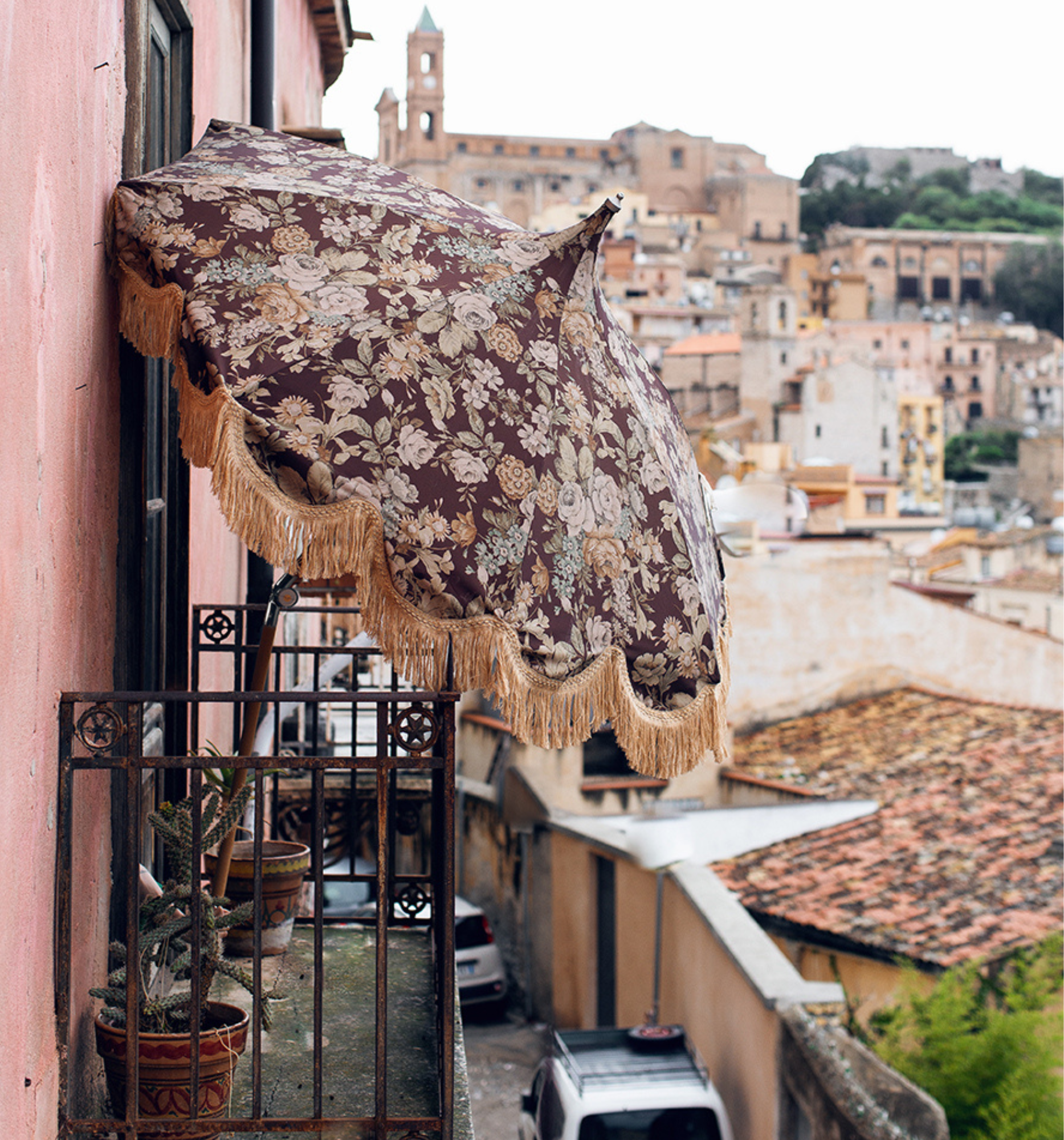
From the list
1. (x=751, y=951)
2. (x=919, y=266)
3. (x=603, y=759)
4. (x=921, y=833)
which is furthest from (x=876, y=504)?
(x=919, y=266)

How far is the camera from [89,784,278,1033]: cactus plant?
2.74 meters

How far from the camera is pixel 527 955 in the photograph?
15234 mm

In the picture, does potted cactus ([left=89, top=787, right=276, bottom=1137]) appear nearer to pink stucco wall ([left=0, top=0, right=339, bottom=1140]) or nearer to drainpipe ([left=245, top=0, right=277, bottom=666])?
pink stucco wall ([left=0, top=0, right=339, bottom=1140])

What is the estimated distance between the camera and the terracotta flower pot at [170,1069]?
105 inches

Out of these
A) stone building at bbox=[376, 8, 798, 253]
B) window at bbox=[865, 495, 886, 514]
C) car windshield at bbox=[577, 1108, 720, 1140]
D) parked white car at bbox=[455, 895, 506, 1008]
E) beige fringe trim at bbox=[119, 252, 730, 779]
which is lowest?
parked white car at bbox=[455, 895, 506, 1008]

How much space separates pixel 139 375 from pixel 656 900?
9727mm

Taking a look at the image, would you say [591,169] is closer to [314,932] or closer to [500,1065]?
[500,1065]

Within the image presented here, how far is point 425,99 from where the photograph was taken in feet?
329

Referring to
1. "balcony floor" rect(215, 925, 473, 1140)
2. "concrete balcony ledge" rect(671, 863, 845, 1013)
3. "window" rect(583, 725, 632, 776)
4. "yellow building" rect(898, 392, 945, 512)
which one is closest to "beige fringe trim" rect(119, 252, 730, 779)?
"balcony floor" rect(215, 925, 473, 1140)

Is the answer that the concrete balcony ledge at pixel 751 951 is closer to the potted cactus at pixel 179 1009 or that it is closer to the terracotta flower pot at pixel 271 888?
the terracotta flower pot at pixel 271 888

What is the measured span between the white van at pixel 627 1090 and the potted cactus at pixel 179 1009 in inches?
279

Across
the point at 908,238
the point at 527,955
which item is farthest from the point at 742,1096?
the point at 908,238

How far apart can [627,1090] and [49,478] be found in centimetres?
818

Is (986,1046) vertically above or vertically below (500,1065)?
above
